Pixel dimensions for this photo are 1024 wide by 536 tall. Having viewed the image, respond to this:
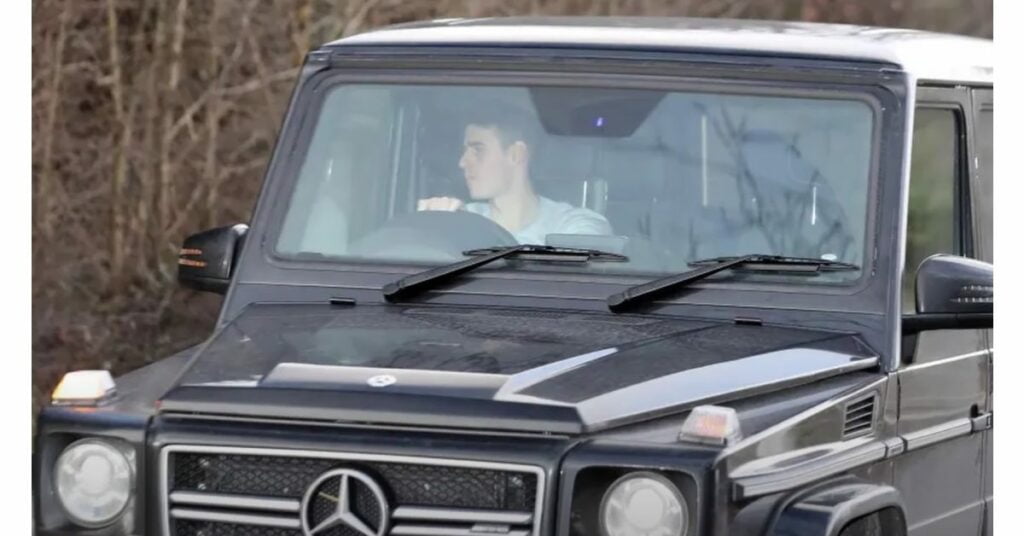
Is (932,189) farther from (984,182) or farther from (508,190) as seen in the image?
(508,190)

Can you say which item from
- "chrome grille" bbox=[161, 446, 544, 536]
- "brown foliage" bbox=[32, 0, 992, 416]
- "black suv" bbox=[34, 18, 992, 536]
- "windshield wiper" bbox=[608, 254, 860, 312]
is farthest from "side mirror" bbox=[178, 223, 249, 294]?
"brown foliage" bbox=[32, 0, 992, 416]

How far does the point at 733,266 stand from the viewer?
5.04m

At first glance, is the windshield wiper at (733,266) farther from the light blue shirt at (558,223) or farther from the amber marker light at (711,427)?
the amber marker light at (711,427)

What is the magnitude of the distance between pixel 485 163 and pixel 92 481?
4.58ft

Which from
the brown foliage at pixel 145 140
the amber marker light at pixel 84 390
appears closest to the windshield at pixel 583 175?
the amber marker light at pixel 84 390

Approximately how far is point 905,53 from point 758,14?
9681mm

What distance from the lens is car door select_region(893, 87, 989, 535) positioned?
504 cm

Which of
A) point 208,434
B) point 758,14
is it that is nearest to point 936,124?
point 208,434

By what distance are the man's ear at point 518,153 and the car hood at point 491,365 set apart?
1.50 feet

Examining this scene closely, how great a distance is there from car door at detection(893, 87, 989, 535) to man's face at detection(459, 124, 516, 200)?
0.98 m

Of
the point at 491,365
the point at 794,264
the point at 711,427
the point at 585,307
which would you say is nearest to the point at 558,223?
the point at 585,307

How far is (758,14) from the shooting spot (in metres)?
14.9
